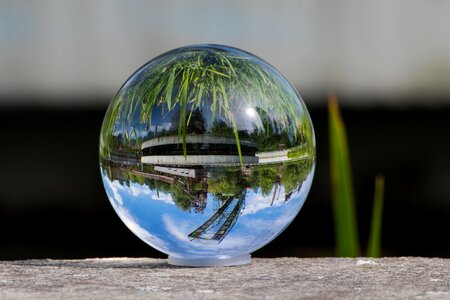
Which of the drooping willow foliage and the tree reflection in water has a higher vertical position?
the drooping willow foliage

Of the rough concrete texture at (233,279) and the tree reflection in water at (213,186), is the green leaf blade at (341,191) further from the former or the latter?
the tree reflection in water at (213,186)

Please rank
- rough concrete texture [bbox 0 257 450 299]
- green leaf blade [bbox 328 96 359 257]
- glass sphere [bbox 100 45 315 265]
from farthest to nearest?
green leaf blade [bbox 328 96 359 257] → glass sphere [bbox 100 45 315 265] → rough concrete texture [bbox 0 257 450 299]

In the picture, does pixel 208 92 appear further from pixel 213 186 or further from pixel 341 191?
pixel 341 191

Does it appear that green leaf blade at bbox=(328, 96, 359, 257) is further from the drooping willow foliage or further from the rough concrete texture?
the drooping willow foliage

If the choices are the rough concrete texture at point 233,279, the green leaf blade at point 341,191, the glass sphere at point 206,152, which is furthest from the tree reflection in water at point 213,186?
the green leaf blade at point 341,191

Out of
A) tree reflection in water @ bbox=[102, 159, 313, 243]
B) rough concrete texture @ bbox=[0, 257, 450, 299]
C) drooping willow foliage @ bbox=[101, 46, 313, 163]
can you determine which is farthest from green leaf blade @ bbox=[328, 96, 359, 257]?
tree reflection in water @ bbox=[102, 159, 313, 243]

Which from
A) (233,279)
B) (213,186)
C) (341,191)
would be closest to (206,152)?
(213,186)

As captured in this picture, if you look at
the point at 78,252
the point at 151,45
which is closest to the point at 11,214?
the point at 78,252

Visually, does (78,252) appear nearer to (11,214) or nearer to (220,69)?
(11,214)
